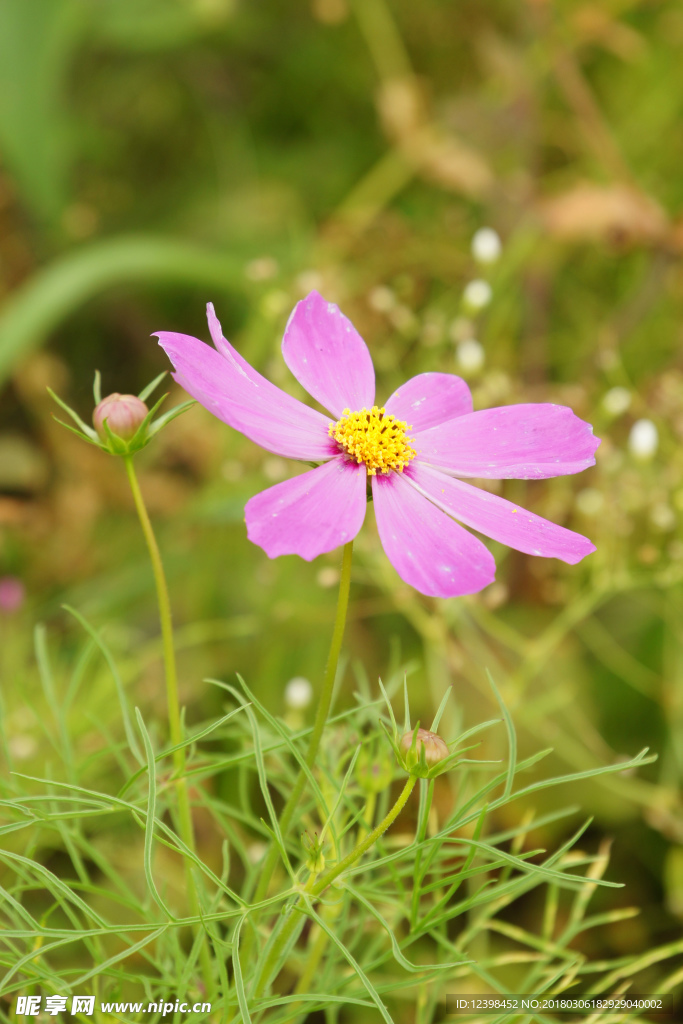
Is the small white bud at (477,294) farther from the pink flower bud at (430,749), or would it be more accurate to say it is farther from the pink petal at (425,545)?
the pink flower bud at (430,749)

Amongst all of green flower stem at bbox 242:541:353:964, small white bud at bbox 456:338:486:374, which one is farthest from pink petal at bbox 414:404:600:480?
small white bud at bbox 456:338:486:374

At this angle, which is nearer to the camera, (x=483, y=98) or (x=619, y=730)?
(x=619, y=730)

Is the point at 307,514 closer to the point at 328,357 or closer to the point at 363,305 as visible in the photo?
the point at 328,357

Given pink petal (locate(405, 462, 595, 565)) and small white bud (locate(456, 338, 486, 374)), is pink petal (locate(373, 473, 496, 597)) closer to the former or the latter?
pink petal (locate(405, 462, 595, 565))

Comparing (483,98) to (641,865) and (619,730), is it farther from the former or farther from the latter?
(641,865)

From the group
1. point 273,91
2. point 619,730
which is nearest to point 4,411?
point 273,91

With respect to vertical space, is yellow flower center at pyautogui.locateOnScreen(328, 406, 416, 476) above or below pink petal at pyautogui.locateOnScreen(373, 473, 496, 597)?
above

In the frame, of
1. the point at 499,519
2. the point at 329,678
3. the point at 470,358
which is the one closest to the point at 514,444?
the point at 499,519
